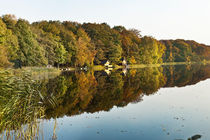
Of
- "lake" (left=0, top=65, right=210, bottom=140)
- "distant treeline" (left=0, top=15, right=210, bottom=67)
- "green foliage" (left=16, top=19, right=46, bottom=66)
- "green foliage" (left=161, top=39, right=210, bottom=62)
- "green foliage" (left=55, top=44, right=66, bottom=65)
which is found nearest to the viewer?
"lake" (left=0, top=65, right=210, bottom=140)

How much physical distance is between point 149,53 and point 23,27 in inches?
2759

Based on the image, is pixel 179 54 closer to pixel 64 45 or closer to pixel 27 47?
pixel 64 45

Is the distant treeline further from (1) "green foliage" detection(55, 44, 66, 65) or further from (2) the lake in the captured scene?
(2) the lake

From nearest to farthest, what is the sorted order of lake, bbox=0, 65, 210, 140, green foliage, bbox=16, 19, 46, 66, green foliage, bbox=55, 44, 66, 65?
lake, bbox=0, 65, 210, 140
green foliage, bbox=16, 19, 46, 66
green foliage, bbox=55, 44, 66, 65

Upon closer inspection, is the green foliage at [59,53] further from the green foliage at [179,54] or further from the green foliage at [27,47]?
the green foliage at [179,54]

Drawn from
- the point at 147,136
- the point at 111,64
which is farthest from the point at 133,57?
the point at 147,136

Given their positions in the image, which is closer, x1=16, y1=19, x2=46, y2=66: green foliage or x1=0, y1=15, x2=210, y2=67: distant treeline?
x1=0, y1=15, x2=210, y2=67: distant treeline

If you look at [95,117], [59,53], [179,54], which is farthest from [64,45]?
[179,54]

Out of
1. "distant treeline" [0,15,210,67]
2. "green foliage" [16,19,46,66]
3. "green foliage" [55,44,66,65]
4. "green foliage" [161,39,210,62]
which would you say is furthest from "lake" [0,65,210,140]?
"green foliage" [161,39,210,62]

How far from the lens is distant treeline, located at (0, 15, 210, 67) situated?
5078 cm

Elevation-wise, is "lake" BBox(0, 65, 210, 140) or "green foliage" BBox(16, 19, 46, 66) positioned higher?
"green foliage" BBox(16, 19, 46, 66)

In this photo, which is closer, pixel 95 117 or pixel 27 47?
pixel 95 117

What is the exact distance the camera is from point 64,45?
74.9 metres

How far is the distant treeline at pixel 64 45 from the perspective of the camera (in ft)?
167
